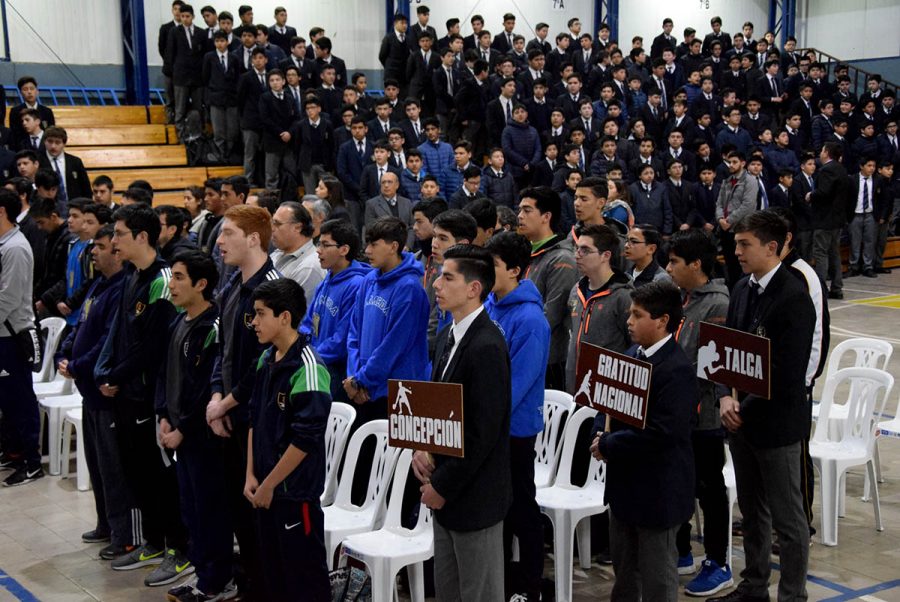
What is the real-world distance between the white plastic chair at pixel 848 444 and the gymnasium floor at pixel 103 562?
18cm

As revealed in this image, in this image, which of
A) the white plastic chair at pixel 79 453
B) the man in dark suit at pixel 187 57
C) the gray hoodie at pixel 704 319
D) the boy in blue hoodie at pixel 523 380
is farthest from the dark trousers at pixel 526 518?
the man in dark suit at pixel 187 57

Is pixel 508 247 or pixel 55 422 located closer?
pixel 508 247

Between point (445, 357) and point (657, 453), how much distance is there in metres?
0.93

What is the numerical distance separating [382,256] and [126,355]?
1465mm

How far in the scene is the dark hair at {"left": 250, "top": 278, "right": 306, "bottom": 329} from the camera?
4.46m

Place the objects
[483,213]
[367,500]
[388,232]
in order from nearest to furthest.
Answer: [367,500] → [388,232] → [483,213]

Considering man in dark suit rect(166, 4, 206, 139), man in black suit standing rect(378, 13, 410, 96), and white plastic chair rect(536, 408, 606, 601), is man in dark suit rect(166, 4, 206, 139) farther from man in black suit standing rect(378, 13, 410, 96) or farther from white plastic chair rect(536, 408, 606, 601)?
white plastic chair rect(536, 408, 606, 601)

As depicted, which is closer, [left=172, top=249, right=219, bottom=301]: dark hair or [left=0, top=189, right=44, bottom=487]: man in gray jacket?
[left=172, top=249, right=219, bottom=301]: dark hair

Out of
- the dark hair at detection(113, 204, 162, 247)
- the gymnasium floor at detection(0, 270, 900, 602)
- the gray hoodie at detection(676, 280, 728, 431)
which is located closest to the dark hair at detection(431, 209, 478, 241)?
the gray hoodie at detection(676, 280, 728, 431)

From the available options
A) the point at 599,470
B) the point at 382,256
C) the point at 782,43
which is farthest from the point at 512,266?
the point at 782,43

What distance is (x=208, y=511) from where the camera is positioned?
5.20 m

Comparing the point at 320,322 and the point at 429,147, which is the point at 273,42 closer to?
the point at 429,147

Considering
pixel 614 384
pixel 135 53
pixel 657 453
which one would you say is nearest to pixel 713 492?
pixel 657 453

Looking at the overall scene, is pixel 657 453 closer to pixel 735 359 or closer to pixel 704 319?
pixel 735 359
